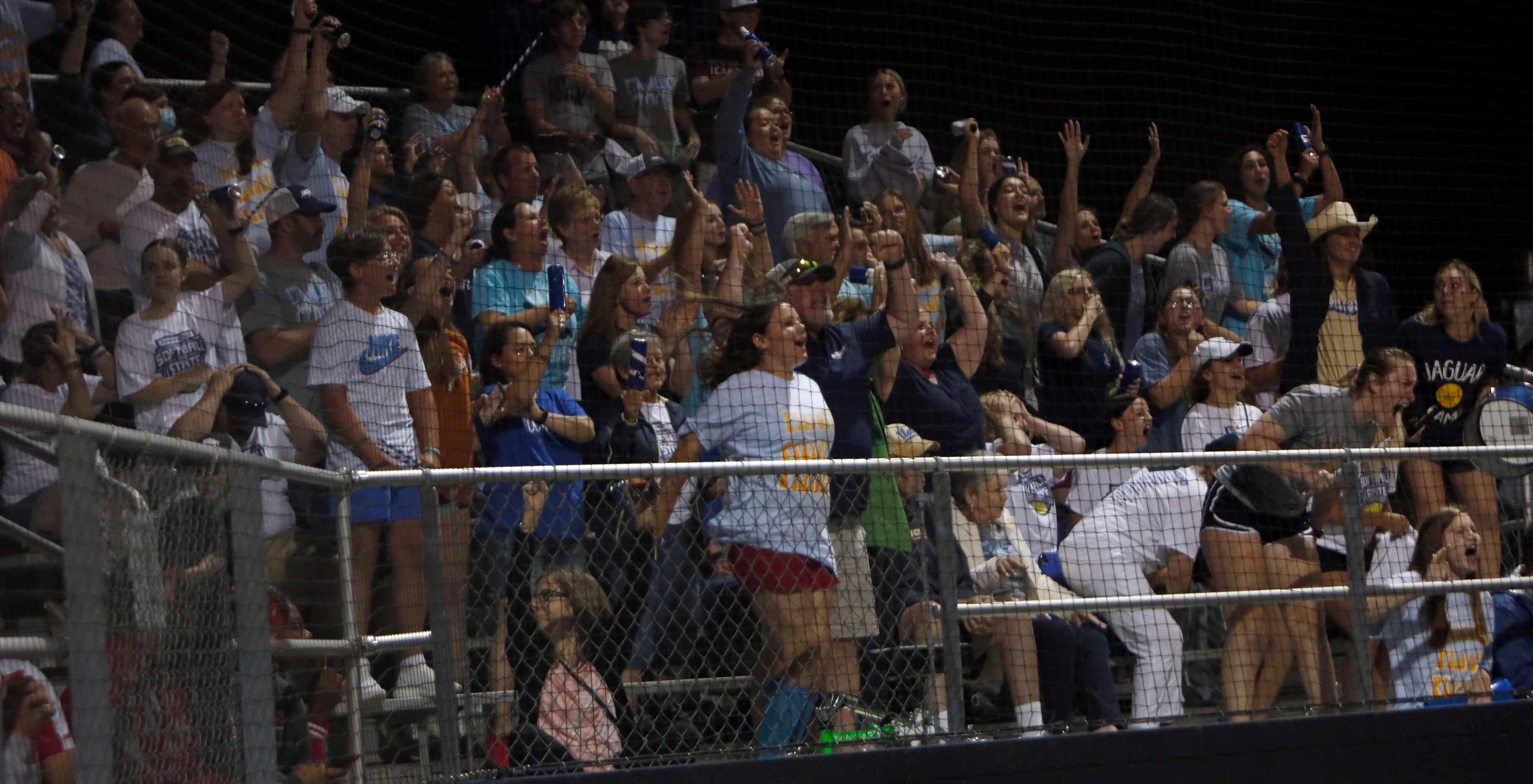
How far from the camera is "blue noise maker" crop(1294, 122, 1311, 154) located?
7.50m

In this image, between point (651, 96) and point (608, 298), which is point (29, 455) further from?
point (651, 96)

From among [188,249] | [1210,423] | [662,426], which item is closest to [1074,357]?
[1210,423]

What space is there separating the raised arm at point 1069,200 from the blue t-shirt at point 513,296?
251cm

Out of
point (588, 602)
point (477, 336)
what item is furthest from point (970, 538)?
point (477, 336)

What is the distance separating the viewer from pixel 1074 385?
6.29 meters

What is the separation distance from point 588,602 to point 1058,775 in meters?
1.47

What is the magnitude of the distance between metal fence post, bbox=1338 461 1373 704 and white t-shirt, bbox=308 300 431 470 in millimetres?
2904

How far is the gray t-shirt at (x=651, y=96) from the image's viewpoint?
6.89m

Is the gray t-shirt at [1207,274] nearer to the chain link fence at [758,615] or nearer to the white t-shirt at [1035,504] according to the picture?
the white t-shirt at [1035,504]

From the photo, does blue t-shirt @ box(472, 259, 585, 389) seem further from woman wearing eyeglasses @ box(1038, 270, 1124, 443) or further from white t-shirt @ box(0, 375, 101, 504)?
woman wearing eyeglasses @ box(1038, 270, 1124, 443)

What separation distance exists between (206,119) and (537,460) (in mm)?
1585

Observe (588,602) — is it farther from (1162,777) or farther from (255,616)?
(1162,777)

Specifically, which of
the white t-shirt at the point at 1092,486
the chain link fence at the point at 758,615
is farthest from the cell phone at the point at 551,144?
the white t-shirt at the point at 1092,486

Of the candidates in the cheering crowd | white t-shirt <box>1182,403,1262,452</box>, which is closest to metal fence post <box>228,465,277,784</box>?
the cheering crowd
